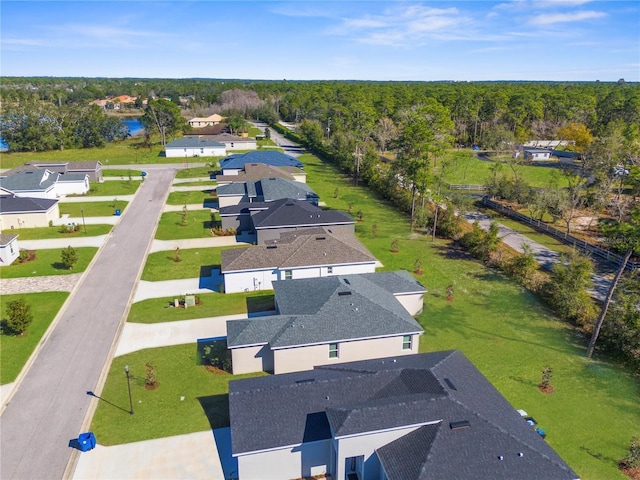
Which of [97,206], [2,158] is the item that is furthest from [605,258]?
[2,158]

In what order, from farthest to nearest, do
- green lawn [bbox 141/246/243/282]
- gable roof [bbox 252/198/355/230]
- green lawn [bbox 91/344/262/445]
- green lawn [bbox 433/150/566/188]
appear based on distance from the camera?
1. green lawn [bbox 433/150/566/188]
2. gable roof [bbox 252/198/355/230]
3. green lawn [bbox 141/246/243/282]
4. green lawn [bbox 91/344/262/445]

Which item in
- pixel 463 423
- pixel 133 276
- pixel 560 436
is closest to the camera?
pixel 463 423

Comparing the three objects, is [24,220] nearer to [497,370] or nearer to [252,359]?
[252,359]

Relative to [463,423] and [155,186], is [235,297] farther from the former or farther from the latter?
[155,186]

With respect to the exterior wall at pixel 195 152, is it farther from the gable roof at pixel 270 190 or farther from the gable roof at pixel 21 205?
the gable roof at pixel 21 205

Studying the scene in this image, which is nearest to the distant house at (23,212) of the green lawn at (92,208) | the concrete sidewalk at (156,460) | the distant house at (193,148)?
the green lawn at (92,208)

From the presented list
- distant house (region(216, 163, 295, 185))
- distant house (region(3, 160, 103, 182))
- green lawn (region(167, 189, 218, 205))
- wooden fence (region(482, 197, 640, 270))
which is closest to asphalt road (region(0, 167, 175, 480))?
green lawn (region(167, 189, 218, 205))

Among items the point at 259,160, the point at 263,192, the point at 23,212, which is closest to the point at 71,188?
the point at 23,212

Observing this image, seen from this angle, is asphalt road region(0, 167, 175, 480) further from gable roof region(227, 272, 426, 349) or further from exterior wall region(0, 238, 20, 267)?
gable roof region(227, 272, 426, 349)
